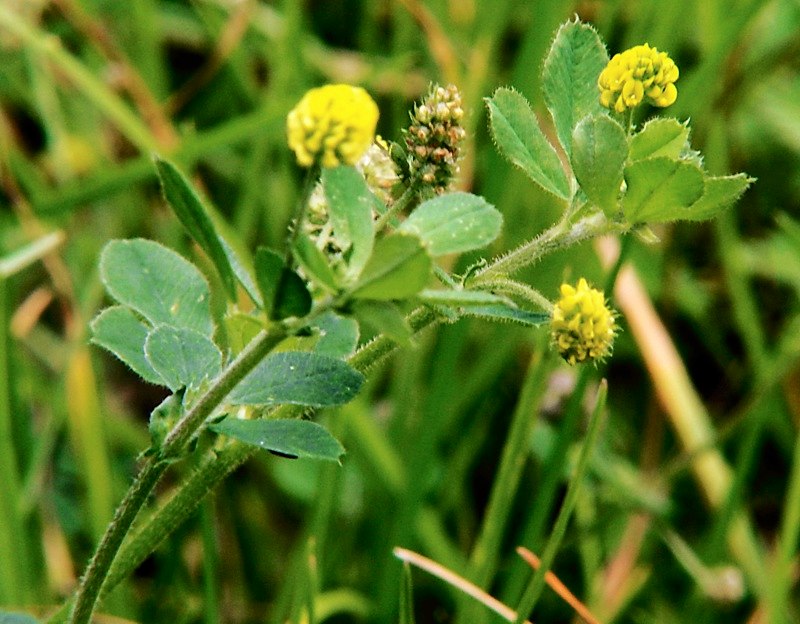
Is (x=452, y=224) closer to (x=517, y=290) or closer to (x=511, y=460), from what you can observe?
(x=517, y=290)

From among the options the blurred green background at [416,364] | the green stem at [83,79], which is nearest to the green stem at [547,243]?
the blurred green background at [416,364]

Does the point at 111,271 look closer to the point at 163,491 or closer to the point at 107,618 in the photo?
the point at 107,618

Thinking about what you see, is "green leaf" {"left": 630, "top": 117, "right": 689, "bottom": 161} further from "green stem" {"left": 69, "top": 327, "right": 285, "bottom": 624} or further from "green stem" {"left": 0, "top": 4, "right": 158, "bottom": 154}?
"green stem" {"left": 0, "top": 4, "right": 158, "bottom": 154}

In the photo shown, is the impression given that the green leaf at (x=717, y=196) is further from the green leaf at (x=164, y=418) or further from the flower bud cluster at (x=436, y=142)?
the green leaf at (x=164, y=418)

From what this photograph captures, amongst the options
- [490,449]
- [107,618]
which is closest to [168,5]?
[490,449]

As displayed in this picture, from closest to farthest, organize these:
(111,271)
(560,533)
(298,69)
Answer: (111,271) → (560,533) → (298,69)
